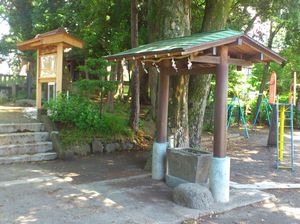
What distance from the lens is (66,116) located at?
9555 millimetres

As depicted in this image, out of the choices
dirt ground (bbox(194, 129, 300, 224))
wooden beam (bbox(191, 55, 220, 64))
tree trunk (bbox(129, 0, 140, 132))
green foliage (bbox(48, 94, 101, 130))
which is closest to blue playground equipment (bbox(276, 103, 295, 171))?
dirt ground (bbox(194, 129, 300, 224))

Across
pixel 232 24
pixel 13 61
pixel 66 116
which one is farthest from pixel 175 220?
pixel 13 61

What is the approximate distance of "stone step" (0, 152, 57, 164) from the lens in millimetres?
8062

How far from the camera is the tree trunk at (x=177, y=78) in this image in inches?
315

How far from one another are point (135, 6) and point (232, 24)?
6.17 metres

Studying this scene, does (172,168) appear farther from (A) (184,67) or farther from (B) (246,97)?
(B) (246,97)

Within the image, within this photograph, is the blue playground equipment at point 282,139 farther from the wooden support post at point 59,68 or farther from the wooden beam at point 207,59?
the wooden support post at point 59,68

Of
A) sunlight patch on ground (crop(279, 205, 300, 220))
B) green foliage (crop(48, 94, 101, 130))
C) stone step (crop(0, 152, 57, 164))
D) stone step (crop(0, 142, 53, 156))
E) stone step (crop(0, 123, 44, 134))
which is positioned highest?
green foliage (crop(48, 94, 101, 130))

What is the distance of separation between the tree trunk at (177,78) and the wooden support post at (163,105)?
75cm

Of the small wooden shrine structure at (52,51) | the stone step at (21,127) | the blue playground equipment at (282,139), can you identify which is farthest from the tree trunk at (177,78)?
the stone step at (21,127)

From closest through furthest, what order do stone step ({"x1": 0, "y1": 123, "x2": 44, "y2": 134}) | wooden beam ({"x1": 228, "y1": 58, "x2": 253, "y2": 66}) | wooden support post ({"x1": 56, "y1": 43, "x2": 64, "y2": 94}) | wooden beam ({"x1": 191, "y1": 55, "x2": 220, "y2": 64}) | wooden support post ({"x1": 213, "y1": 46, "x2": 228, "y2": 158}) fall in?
1. wooden beam ({"x1": 191, "y1": 55, "x2": 220, "y2": 64})
2. wooden support post ({"x1": 213, "y1": 46, "x2": 228, "y2": 158})
3. wooden beam ({"x1": 228, "y1": 58, "x2": 253, "y2": 66})
4. stone step ({"x1": 0, "y1": 123, "x2": 44, "y2": 134})
5. wooden support post ({"x1": 56, "y1": 43, "x2": 64, "y2": 94})

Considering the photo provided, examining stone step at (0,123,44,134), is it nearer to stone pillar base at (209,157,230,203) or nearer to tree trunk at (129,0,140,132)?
tree trunk at (129,0,140,132)

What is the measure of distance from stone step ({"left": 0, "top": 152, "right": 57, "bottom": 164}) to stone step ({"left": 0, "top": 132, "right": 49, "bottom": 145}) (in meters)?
0.57

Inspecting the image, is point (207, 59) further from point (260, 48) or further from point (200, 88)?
point (200, 88)
